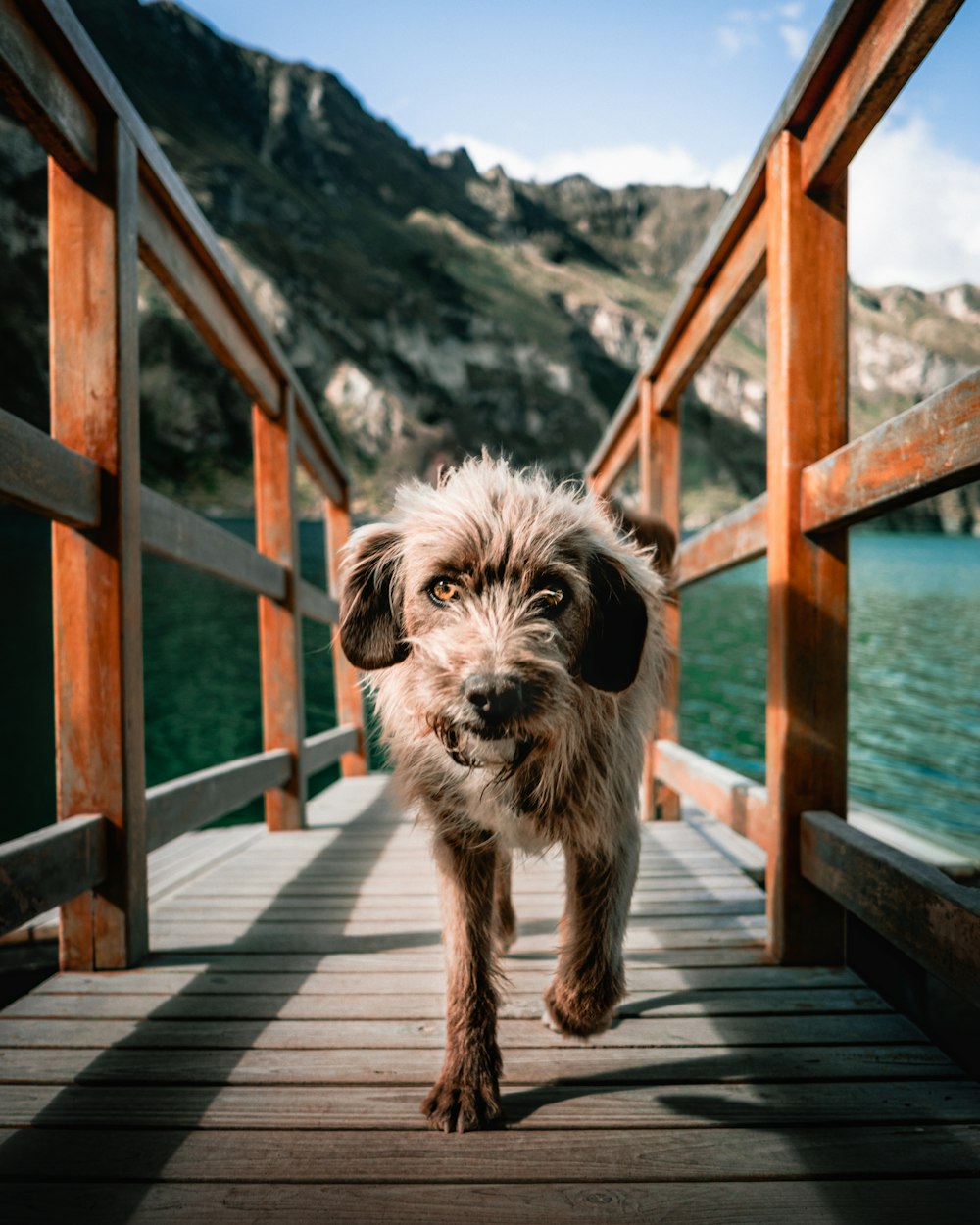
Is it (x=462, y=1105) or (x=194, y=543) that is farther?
(x=194, y=543)

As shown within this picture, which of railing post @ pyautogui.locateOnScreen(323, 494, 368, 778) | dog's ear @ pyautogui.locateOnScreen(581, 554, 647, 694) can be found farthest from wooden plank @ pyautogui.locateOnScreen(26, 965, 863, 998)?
railing post @ pyautogui.locateOnScreen(323, 494, 368, 778)

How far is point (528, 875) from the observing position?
354 cm

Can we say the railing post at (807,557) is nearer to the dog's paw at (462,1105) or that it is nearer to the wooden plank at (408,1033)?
the wooden plank at (408,1033)

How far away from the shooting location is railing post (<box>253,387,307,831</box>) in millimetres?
4289

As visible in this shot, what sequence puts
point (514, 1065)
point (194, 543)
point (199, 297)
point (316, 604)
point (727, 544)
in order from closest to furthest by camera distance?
point (514, 1065) < point (194, 543) < point (199, 297) < point (727, 544) < point (316, 604)

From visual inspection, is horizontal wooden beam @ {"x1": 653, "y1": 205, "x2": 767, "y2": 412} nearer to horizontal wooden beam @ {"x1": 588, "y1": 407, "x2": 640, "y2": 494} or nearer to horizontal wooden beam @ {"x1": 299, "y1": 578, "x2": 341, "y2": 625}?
horizontal wooden beam @ {"x1": 588, "y1": 407, "x2": 640, "y2": 494}

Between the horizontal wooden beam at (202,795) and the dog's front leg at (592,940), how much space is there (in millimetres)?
1310

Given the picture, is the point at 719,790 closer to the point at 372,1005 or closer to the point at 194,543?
the point at 372,1005

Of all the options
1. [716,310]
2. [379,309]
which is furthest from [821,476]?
[379,309]

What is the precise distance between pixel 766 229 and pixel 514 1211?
8.43ft

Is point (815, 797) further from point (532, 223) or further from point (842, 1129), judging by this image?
point (532, 223)

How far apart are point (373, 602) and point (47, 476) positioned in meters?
0.82

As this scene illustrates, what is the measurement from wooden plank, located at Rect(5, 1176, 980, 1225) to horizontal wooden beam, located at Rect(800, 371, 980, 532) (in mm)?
1245

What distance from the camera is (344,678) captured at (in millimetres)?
6230
